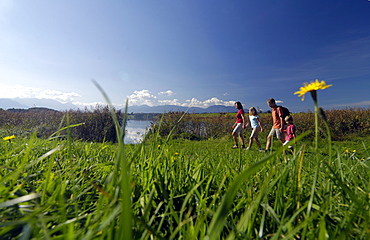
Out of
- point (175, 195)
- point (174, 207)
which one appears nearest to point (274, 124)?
point (175, 195)

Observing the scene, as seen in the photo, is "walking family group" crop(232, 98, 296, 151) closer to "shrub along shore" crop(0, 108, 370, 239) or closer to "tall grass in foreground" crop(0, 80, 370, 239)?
"shrub along shore" crop(0, 108, 370, 239)

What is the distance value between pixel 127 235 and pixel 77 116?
53.5ft

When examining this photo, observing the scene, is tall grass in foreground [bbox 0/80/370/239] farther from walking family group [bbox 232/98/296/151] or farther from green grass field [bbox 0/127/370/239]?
walking family group [bbox 232/98/296/151]

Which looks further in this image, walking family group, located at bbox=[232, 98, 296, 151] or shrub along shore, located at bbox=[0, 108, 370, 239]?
walking family group, located at bbox=[232, 98, 296, 151]

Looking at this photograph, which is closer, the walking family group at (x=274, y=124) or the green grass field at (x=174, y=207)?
the green grass field at (x=174, y=207)

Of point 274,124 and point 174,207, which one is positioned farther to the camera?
point 274,124

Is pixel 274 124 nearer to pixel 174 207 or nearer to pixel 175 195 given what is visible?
pixel 175 195

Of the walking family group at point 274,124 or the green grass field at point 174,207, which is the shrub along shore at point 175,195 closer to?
the green grass field at point 174,207

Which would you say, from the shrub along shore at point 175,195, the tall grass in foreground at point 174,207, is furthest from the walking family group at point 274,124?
the tall grass in foreground at point 174,207

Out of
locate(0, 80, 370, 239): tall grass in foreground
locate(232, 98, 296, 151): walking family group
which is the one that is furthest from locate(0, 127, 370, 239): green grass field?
locate(232, 98, 296, 151): walking family group

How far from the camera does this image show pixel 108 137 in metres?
13.7

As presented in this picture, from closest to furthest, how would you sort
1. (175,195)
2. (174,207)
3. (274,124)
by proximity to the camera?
1. (174,207)
2. (175,195)
3. (274,124)

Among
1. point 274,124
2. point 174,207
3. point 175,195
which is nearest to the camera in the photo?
point 174,207

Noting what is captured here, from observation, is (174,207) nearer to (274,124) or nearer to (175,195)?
(175,195)
